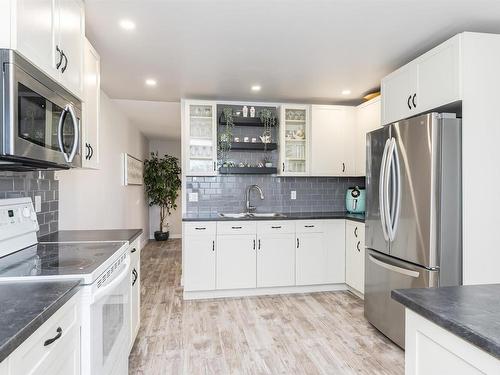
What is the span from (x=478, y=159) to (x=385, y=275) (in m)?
1.10

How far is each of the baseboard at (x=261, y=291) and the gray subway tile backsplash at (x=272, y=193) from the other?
39.7 inches

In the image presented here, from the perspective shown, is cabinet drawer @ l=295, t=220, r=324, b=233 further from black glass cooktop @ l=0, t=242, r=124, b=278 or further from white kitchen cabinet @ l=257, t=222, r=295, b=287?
black glass cooktop @ l=0, t=242, r=124, b=278

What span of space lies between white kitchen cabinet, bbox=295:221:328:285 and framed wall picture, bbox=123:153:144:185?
2919 mm

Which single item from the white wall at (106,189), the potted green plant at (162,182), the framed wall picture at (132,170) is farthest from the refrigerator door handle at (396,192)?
the potted green plant at (162,182)

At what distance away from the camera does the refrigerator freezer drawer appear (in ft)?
7.40

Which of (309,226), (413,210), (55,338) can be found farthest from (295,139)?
(55,338)

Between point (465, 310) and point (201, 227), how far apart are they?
2.88 m

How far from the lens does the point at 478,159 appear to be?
2143 mm

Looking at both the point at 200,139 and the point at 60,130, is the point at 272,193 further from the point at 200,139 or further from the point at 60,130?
the point at 60,130

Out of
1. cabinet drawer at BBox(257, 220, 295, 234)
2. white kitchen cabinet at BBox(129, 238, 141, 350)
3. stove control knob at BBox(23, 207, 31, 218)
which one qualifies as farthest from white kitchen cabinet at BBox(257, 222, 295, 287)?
stove control knob at BBox(23, 207, 31, 218)

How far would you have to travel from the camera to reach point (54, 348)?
1071 mm

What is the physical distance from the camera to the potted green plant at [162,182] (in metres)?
6.95

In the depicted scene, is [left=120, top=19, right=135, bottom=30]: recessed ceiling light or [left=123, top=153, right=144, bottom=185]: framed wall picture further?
[left=123, top=153, right=144, bottom=185]: framed wall picture

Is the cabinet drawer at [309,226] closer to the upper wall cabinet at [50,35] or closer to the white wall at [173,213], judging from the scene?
the upper wall cabinet at [50,35]
